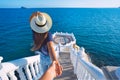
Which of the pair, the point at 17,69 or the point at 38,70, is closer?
the point at 17,69

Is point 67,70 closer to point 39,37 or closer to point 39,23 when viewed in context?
point 39,37

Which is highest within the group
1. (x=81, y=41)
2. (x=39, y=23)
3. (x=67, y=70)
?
(x=39, y=23)

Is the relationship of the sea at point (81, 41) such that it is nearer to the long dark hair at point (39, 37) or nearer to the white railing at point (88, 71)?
the white railing at point (88, 71)

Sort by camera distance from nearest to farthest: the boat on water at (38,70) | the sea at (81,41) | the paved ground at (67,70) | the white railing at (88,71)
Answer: the white railing at (88,71) < the boat on water at (38,70) < the paved ground at (67,70) < the sea at (81,41)

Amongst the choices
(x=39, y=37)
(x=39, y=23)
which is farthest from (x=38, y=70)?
(x=39, y=23)

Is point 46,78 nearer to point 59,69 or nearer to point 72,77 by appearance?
point 59,69

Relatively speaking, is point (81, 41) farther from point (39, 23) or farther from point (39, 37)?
point (39, 23)

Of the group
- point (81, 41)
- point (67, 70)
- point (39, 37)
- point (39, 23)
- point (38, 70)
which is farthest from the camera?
point (81, 41)

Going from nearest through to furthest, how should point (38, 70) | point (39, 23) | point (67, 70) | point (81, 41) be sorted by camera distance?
point (39, 23) → point (38, 70) → point (67, 70) → point (81, 41)

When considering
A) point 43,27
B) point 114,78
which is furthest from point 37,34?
point 114,78

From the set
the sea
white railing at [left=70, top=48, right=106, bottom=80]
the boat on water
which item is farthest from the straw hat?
the sea

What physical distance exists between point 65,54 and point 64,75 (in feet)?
12.0

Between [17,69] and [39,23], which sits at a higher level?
[39,23]

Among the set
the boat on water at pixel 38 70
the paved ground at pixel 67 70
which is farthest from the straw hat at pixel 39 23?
the paved ground at pixel 67 70
